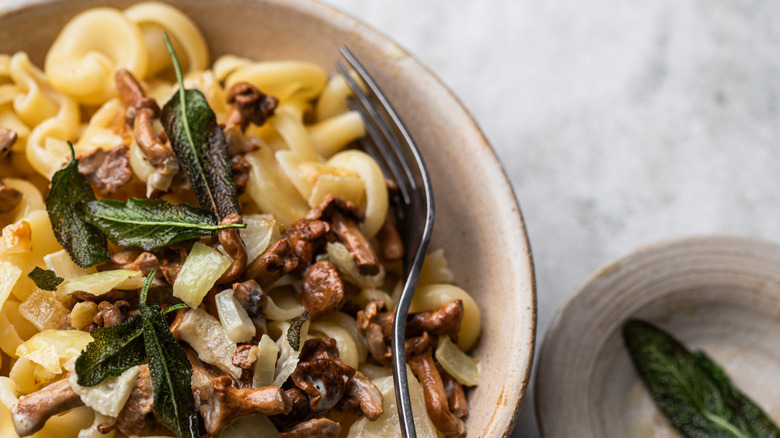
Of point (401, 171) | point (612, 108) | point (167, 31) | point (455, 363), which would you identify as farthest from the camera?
point (612, 108)

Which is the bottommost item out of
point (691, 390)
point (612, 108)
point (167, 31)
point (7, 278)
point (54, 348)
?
point (691, 390)

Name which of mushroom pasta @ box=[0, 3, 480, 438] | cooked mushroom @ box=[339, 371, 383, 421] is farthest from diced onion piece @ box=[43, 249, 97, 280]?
cooked mushroom @ box=[339, 371, 383, 421]

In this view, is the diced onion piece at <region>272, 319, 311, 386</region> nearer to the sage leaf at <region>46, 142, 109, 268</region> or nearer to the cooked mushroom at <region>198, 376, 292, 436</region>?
the cooked mushroom at <region>198, 376, 292, 436</region>

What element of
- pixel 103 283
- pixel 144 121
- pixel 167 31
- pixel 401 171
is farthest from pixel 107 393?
pixel 167 31

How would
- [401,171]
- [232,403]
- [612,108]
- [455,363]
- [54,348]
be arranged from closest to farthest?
[232,403], [54,348], [455,363], [401,171], [612,108]

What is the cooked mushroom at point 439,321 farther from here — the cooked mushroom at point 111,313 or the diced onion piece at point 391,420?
the cooked mushroom at point 111,313

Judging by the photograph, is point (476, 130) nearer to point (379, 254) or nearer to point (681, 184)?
point (379, 254)

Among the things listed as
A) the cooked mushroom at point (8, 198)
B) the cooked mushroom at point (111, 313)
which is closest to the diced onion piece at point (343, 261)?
the cooked mushroom at point (111, 313)

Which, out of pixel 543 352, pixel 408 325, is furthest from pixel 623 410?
pixel 408 325

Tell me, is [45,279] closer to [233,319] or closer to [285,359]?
[233,319]
